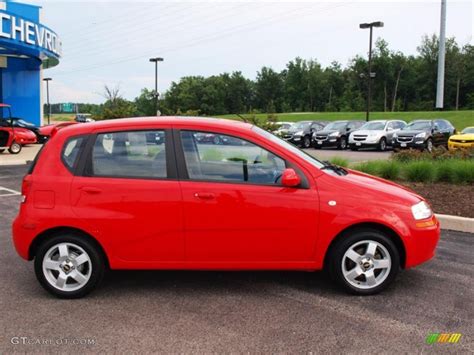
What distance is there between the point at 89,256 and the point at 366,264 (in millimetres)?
2525

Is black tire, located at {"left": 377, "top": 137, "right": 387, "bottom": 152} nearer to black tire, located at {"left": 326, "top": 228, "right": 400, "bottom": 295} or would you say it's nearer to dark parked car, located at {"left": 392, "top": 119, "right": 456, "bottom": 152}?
dark parked car, located at {"left": 392, "top": 119, "right": 456, "bottom": 152}

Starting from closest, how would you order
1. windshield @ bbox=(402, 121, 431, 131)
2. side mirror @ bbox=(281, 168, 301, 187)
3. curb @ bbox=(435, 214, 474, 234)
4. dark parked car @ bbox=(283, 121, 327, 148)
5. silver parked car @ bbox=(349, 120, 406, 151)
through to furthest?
side mirror @ bbox=(281, 168, 301, 187), curb @ bbox=(435, 214, 474, 234), windshield @ bbox=(402, 121, 431, 131), silver parked car @ bbox=(349, 120, 406, 151), dark parked car @ bbox=(283, 121, 327, 148)

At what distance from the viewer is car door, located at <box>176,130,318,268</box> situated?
4.55 metres

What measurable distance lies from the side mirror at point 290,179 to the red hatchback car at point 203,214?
0.01 metres

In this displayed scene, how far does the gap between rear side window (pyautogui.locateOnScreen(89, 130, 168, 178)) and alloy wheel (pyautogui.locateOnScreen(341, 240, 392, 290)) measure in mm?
1849

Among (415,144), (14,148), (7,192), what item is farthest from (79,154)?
(415,144)

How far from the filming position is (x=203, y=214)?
15.0ft

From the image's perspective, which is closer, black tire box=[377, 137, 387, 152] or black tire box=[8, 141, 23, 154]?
black tire box=[8, 141, 23, 154]

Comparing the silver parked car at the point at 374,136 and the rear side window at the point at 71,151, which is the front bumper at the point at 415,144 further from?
the rear side window at the point at 71,151

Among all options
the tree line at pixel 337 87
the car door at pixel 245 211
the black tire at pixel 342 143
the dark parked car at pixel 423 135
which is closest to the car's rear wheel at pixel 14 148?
the black tire at pixel 342 143

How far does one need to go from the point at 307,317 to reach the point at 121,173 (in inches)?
82.2

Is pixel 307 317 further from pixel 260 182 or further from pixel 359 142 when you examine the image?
pixel 359 142

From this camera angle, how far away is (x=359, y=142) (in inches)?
1017

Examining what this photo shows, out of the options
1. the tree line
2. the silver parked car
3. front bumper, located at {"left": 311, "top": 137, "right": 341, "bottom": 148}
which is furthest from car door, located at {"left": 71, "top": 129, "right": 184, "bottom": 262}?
the tree line
